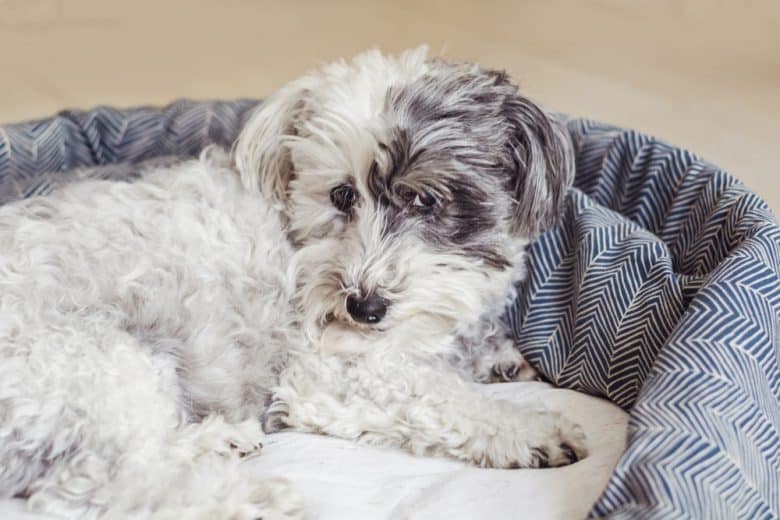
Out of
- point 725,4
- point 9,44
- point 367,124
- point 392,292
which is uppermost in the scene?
point 725,4

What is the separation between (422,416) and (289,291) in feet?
1.63

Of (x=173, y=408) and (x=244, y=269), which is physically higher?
(x=244, y=269)

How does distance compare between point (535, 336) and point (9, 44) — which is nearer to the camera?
point (535, 336)

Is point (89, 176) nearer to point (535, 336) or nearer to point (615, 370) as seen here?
point (535, 336)

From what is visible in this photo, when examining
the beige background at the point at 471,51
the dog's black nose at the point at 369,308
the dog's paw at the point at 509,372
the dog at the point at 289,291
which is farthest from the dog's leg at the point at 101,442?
the beige background at the point at 471,51

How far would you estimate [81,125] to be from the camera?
3.41 metres

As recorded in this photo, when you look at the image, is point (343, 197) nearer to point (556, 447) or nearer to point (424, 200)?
point (424, 200)

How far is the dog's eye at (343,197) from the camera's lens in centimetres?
229

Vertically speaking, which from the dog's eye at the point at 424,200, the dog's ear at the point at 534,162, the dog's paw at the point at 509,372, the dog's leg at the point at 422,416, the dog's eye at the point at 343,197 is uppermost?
the dog's ear at the point at 534,162

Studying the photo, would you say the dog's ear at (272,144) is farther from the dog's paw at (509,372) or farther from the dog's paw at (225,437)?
the dog's paw at (509,372)

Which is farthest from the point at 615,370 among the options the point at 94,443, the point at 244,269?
the point at 94,443

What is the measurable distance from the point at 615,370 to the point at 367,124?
1.00 meters

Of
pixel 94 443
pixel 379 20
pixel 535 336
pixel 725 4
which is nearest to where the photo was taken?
pixel 94 443

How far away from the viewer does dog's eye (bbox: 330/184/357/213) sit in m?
2.29
